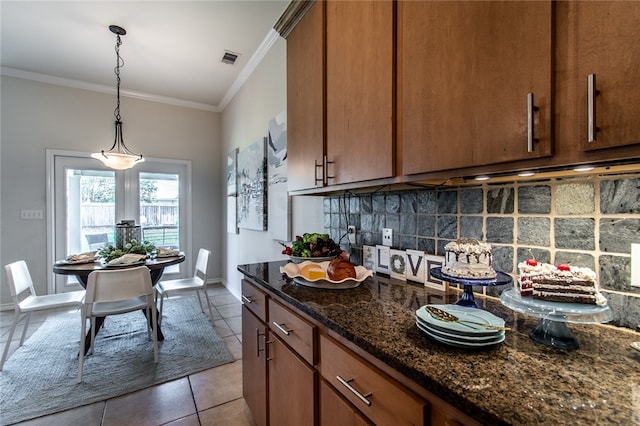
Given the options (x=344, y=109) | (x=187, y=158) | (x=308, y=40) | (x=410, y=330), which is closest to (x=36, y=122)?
(x=187, y=158)

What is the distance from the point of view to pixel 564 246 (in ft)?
2.94

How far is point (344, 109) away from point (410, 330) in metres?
0.97

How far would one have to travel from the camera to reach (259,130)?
10.4 ft

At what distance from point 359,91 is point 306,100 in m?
0.45

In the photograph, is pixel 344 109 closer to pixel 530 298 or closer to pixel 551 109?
pixel 551 109

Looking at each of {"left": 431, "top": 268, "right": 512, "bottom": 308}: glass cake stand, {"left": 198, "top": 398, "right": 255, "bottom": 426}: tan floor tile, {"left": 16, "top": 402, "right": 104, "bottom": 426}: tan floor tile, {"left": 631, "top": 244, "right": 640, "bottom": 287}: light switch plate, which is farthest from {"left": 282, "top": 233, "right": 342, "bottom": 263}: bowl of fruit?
{"left": 16, "top": 402, "right": 104, "bottom": 426}: tan floor tile

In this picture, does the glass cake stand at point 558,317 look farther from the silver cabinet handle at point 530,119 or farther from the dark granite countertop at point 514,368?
the silver cabinet handle at point 530,119

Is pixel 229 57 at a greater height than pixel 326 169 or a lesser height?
greater

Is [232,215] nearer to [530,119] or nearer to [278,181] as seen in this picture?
[278,181]

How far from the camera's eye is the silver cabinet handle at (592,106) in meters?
0.59

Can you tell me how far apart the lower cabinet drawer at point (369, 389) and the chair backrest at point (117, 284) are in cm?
191

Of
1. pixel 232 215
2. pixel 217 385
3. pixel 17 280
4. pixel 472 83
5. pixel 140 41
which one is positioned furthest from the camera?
pixel 232 215

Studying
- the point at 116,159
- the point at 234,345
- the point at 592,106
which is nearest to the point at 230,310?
the point at 234,345

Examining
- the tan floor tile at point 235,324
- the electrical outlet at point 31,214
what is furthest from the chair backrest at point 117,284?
the electrical outlet at point 31,214
